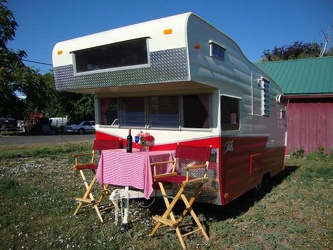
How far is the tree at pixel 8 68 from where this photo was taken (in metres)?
26.1

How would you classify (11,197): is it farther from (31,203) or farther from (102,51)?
(102,51)

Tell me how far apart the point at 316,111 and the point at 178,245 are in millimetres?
10313

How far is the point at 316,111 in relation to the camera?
489 inches

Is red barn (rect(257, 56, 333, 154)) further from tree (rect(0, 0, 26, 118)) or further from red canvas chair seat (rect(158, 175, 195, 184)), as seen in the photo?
tree (rect(0, 0, 26, 118))

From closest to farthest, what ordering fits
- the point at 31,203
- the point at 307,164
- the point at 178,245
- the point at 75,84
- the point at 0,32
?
1. the point at 178,245
2. the point at 75,84
3. the point at 31,203
4. the point at 307,164
5. the point at 0,32

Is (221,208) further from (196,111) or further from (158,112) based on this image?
(158,112)

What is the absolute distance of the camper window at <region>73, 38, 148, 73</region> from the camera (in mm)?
4332

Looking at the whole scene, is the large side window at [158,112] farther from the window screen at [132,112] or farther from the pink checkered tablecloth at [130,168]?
the pink checkered tablecloth at [130,168]

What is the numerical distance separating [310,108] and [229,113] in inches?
351

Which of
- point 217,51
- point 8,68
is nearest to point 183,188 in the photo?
point 217,51

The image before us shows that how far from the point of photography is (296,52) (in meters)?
32.3

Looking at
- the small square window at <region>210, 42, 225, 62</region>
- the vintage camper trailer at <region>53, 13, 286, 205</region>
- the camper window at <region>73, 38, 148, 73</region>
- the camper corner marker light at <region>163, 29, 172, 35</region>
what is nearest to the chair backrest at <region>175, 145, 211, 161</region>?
the vintage camper trailer at <region>53, 13, 286, 205</region>

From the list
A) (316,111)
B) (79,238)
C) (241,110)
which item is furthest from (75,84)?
(316,111)

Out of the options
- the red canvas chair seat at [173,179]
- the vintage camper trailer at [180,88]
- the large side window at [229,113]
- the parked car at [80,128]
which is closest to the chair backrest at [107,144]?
the vintage camper trailer at [180,88]
